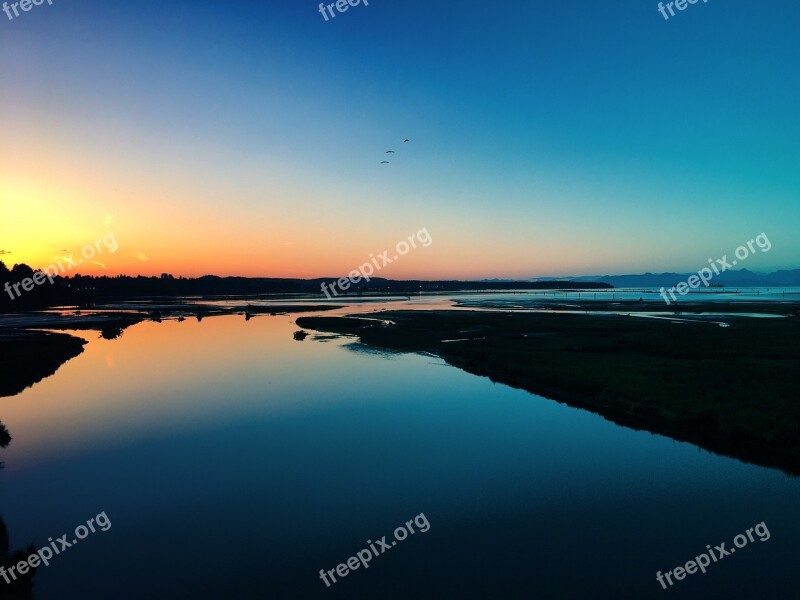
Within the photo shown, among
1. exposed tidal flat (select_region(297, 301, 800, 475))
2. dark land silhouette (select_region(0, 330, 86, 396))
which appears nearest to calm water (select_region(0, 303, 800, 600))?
exposed tidal flat (select_region(297, 301, 800, 475))

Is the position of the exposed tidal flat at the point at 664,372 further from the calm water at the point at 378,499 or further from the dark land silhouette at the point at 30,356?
the dark land silhouette at the point at 30,356

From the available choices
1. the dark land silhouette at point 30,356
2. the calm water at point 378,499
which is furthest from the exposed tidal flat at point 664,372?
the dark land silhouette at point 30,356

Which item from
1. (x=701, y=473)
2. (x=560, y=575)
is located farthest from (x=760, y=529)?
(x=560, y=575)

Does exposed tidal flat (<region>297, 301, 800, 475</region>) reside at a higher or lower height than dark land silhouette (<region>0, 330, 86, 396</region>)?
lower

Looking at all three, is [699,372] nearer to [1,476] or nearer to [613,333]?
[613,333]

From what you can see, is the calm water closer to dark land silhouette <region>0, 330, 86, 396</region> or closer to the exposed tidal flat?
the exposed tidal flat
